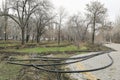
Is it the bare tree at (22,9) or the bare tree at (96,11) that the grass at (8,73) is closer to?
the bare tree at (22,9)

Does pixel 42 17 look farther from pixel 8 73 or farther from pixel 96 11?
pixel 8 73

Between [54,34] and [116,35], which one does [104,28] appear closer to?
[54,34]

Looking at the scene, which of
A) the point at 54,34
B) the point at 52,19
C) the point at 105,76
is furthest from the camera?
the point at 54,34

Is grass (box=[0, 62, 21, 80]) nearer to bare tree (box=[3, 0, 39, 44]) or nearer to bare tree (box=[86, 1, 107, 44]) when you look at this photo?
bare tree (box=[3, 0, 39, 44])

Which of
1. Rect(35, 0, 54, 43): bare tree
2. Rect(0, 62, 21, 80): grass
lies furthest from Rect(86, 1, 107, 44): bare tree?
Rect(0, 62, 21, 80): grass

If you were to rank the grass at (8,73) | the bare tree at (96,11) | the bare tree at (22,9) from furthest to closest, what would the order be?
1. the bare tree at (96,11)
2. the bare tree at (22,9)
3. the grass at (8,73)

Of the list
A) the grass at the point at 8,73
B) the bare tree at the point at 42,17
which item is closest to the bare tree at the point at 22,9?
the bare tree at the point at 42,17

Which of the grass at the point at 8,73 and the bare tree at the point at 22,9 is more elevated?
the bare tree at the point at 22,9

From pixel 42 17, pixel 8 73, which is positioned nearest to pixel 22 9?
pixel 42 17

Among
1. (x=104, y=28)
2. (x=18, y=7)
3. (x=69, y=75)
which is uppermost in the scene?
(x=18, y=7)

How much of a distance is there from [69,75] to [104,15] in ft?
173

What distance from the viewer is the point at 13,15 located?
5378 cm

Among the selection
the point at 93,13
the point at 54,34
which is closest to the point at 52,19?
the point at 93,13

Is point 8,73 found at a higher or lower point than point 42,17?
lower
